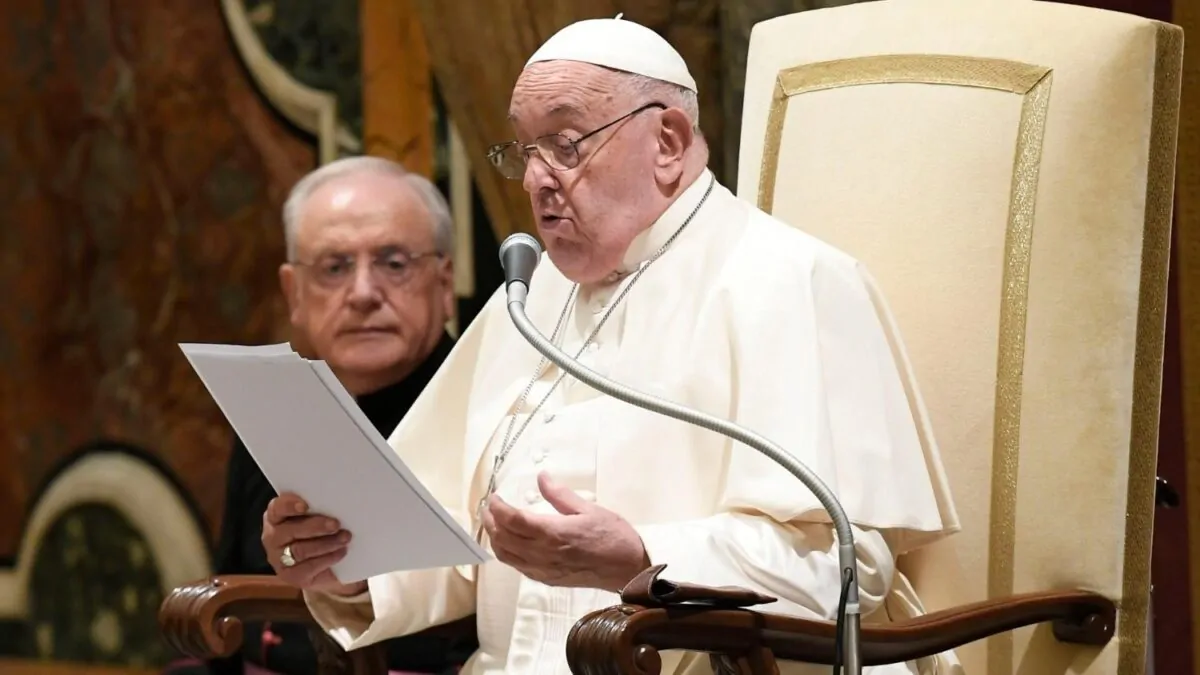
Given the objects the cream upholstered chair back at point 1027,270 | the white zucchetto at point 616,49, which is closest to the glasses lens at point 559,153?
the white zucchetto at point 616,49

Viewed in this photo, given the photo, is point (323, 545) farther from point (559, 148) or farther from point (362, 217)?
point (362, 217)

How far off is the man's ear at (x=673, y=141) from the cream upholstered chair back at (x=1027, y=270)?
1.04 ft

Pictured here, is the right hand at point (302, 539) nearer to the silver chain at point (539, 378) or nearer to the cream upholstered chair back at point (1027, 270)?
the silver chain at point (539, 378)

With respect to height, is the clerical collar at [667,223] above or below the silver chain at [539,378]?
above

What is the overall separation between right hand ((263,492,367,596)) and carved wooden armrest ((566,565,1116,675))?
0.63 m

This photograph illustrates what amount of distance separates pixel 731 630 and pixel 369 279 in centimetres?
167

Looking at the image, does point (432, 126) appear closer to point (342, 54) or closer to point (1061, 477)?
point (342, 54)

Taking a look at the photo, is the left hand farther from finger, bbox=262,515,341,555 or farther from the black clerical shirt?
the black clerical shirt

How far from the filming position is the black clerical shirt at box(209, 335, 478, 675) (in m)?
3.46

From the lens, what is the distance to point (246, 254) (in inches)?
219

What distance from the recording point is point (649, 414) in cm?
253

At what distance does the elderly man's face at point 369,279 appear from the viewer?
3.52m

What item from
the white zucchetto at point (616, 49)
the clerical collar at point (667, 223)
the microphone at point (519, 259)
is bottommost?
the microphone at point (519, 259)

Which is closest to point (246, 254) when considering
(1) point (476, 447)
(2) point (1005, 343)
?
(1) point (476, 447)
